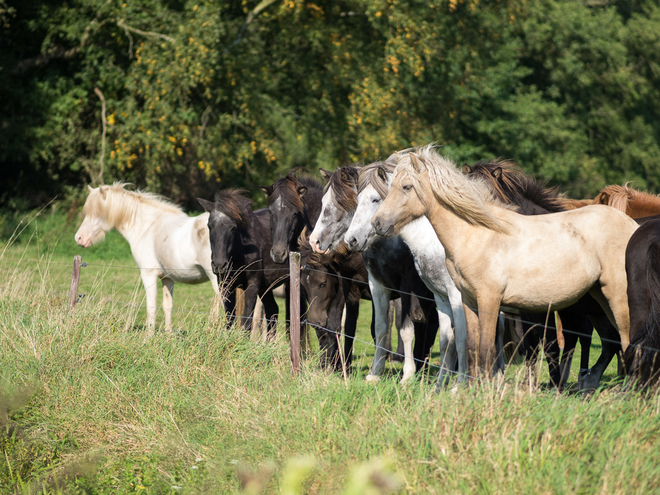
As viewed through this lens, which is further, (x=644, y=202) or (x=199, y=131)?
(x=199, y=131)

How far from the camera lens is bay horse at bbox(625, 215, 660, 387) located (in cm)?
443

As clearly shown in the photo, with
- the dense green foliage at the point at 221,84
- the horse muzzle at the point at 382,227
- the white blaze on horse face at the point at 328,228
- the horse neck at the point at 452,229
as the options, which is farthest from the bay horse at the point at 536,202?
the dense green foliage at the point at 221,84

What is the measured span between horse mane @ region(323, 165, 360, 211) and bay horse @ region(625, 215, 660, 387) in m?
2.57

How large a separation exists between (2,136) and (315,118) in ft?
27.1

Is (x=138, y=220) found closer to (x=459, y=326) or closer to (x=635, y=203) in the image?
(x=459, y=326)

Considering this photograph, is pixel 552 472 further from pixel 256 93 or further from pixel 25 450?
pixel 256 93

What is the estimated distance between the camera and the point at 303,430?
170 inches

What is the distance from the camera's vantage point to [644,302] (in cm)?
475

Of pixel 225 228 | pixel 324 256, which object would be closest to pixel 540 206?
pixel 324 256

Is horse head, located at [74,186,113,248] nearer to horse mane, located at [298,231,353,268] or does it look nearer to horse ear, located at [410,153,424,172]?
horse mane, located at [298,231,353,268]

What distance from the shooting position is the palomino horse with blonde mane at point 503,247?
4.87 m

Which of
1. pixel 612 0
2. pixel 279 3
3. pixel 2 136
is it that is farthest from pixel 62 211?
pixel 612 0

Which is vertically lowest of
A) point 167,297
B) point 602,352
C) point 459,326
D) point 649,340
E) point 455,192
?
point 167,297

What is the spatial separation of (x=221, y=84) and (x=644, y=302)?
14.7m
